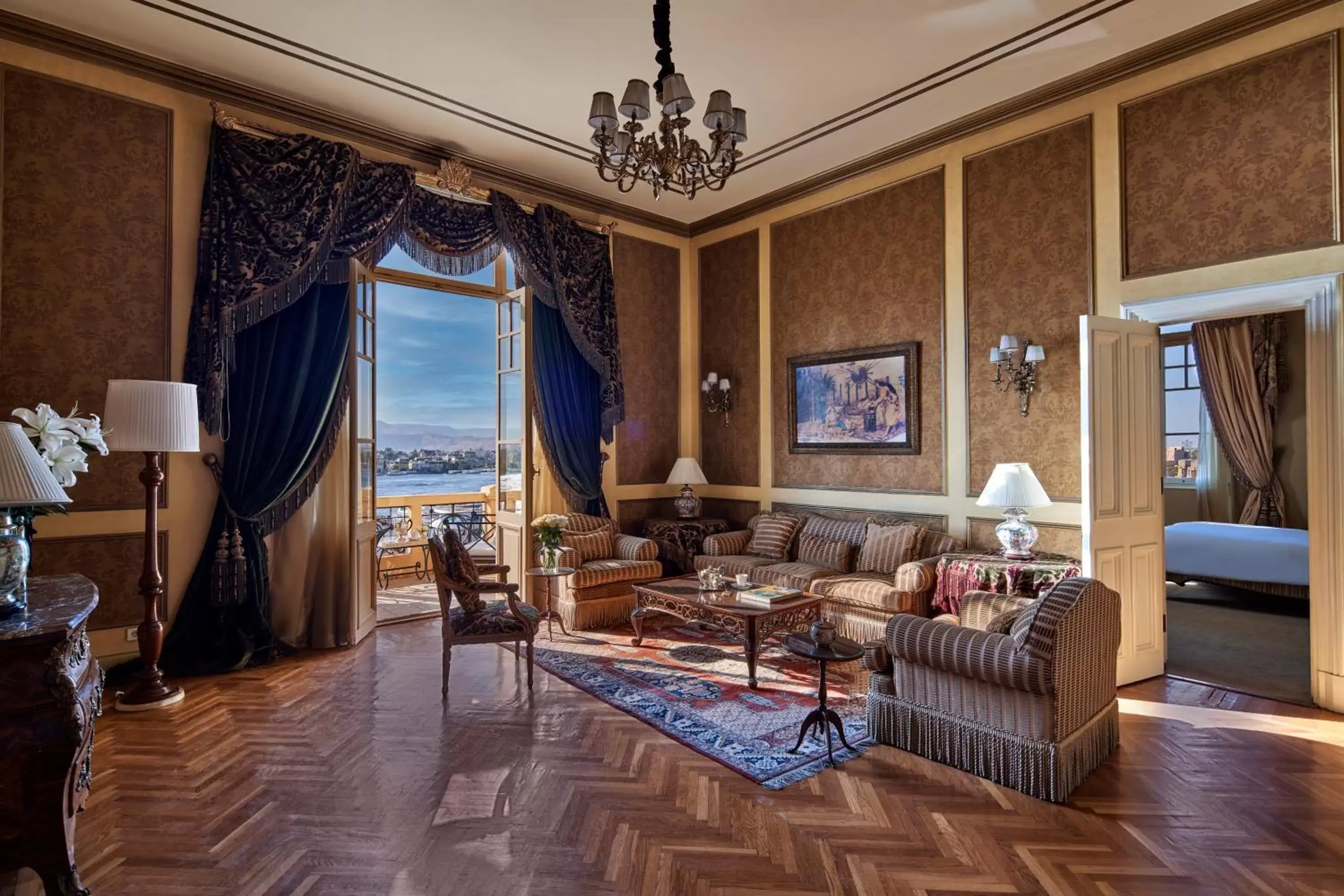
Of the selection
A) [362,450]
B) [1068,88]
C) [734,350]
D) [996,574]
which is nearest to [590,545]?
[362,450]

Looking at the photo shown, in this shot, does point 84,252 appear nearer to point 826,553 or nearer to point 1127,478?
point 826,553

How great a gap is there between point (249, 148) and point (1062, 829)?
566 cm

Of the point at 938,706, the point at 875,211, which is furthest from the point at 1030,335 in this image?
the point at 938,706

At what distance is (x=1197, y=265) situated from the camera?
3.95 m

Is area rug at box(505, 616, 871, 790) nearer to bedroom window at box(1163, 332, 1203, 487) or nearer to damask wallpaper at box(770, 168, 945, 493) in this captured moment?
damask wallpaper at box(770, 168, 945, 493)

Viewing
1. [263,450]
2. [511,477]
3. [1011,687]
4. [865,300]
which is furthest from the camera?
[511,477]

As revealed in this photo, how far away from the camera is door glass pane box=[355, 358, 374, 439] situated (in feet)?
16.5

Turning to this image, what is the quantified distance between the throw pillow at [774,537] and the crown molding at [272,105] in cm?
330

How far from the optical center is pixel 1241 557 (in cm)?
584

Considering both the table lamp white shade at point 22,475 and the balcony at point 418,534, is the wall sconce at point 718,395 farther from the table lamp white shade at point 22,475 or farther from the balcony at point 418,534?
the table lamp white shade at point 22,475

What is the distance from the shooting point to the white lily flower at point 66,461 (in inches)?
87.0

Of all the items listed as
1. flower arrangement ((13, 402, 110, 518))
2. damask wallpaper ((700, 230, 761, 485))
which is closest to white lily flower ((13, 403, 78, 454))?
flower arrangement ((13, 402, 110, 518))

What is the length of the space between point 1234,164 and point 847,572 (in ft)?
11.3

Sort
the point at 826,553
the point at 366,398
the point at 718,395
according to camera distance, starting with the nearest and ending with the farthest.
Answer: the point at 366,398
the point at 826,553
the point at 718,395
